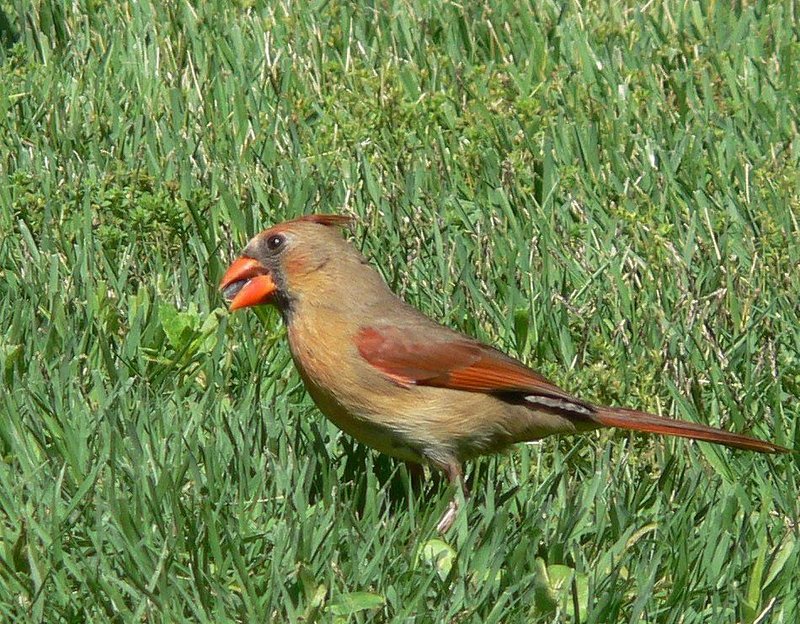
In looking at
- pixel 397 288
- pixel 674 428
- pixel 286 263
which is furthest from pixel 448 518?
pixel 397 288

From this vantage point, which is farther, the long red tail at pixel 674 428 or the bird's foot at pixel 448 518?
the long red tail at pixel 674 428

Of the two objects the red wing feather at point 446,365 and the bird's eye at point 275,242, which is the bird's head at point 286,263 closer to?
the bird's eye at point 275,242

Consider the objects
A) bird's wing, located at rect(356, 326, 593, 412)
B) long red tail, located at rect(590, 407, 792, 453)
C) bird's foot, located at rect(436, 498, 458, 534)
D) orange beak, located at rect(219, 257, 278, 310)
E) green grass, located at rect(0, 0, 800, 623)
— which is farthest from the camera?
orange beak, located at rect(219, 257, 278, 310)

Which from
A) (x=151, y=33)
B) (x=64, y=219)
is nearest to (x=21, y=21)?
(x=151, y=33)

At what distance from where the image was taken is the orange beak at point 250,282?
399 centimetres

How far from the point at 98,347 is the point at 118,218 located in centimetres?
82

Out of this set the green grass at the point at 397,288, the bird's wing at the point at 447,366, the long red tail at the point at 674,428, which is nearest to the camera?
the green grass at the point at 397,288

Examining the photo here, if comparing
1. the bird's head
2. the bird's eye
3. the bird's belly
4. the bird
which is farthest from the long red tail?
the bird's eye

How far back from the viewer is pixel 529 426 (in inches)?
154

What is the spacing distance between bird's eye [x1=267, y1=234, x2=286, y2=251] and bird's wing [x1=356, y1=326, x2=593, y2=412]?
315 mm

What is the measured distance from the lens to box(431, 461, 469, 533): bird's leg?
3592 mm

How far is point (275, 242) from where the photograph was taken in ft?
13.1

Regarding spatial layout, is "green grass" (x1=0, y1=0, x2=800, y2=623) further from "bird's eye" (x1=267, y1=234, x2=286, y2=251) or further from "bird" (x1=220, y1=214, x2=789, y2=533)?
"bird's eye" (x1=267, y1=234, x2=286, y2=251)

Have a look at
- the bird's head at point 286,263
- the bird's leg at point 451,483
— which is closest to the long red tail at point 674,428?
the bird's leg at point 451,483
